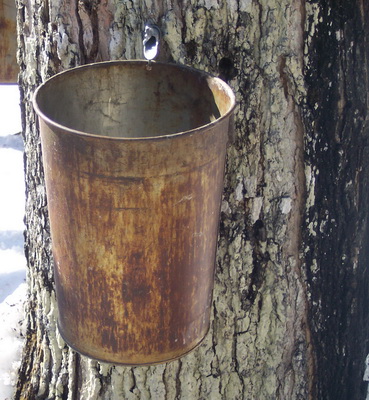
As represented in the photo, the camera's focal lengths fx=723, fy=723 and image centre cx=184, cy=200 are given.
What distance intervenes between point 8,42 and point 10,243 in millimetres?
1285

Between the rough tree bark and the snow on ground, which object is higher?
the rough tree bark

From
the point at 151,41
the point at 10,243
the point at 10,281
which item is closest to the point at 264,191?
the point at 151,41

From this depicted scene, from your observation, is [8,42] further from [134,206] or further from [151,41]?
[134,206]

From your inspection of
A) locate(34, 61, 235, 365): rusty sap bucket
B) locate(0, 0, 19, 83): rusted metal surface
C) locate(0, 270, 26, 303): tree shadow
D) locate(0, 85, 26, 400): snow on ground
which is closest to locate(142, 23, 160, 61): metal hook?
locate(34, 61, 235, 365): rusty sap bucket

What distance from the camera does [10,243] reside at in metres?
4.39

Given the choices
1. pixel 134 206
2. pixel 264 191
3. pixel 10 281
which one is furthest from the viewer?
pixel 10 281

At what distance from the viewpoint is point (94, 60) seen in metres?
2.36

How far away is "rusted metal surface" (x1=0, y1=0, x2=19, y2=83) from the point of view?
4.51 metres

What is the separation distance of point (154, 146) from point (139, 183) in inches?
4.3

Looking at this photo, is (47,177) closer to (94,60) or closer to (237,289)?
(94,60)

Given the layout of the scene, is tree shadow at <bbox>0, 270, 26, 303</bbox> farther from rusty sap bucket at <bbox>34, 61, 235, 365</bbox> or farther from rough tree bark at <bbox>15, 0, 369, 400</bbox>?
rusty sap bucket at <bbox>34, 61, 235, 365</bbox>

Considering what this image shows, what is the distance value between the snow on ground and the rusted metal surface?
697 mm

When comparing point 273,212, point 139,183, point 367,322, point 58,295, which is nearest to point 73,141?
point 139,183

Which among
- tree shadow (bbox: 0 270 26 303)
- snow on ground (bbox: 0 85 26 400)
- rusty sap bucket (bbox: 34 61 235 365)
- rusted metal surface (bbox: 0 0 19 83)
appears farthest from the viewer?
rusted metal surface (bbox: 0 0 19 83)
